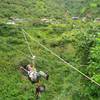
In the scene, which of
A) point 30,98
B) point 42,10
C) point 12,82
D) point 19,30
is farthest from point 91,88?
point 42,10

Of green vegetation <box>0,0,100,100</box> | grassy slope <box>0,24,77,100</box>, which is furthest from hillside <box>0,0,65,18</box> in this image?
grassy slope <box>0,24,77,100</box>

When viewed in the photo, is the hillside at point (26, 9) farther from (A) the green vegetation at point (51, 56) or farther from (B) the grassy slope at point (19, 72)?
(B) the grassy slope at point (19, 72)

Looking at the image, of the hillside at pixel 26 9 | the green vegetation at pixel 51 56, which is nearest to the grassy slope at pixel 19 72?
the green vegetation at pixel 51 56

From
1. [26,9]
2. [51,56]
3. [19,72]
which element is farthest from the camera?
[26,9]

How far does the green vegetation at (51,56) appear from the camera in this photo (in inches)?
433

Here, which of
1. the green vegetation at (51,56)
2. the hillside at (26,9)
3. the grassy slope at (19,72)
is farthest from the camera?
the hillside at (26,9)

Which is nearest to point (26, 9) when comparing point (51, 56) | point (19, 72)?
A: point (51, 56)

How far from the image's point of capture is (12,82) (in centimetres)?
1917

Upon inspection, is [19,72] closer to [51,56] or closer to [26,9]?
[51,56]

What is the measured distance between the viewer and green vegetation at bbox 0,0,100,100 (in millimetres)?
10991

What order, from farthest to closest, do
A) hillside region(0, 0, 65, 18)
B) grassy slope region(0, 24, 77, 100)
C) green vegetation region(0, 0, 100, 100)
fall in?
hillside region(0, 0, 65, 18) < grassy slope region(0, 24, 77, 100) < green vegetation region(0, 0, 100, 100)

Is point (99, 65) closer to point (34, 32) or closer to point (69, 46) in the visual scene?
point (69, 46)

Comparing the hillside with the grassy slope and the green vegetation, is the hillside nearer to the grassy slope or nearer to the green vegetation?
the green vegetation

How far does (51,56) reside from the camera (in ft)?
77.5
